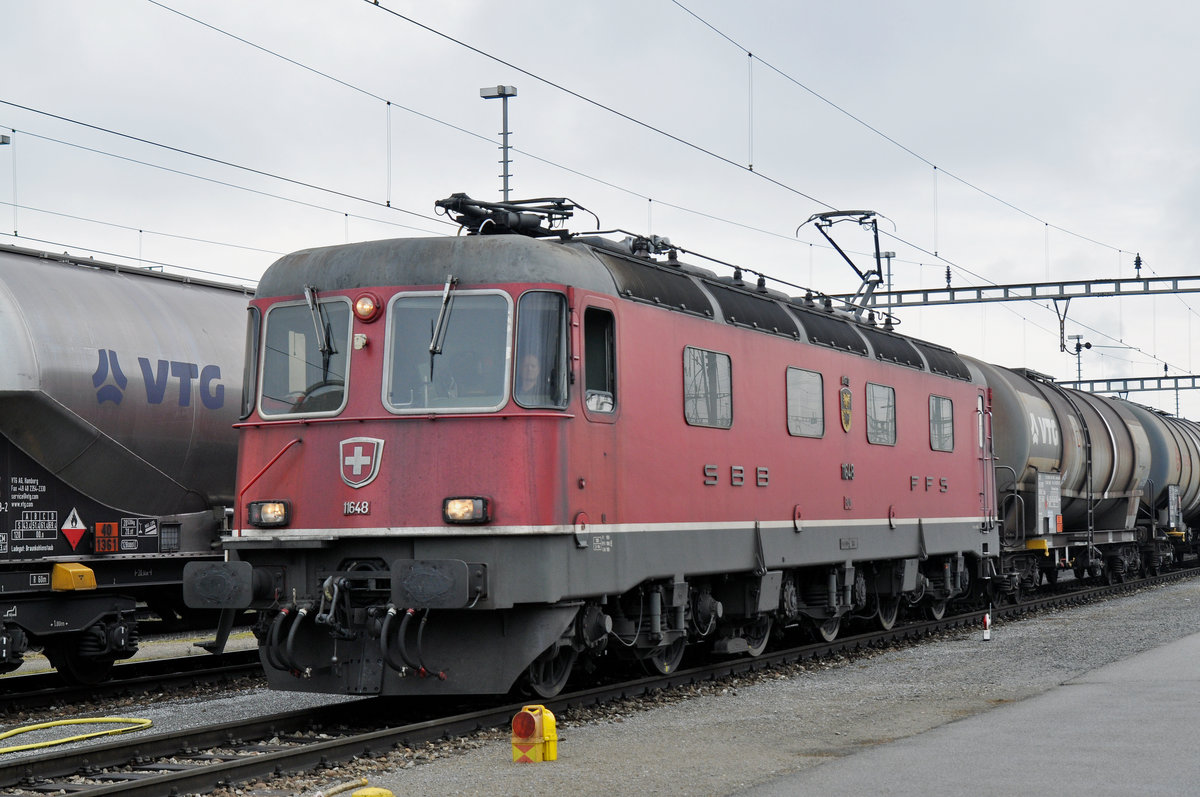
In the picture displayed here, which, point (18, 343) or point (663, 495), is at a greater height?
point (18, 343)

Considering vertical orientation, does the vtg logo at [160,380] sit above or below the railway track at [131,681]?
above

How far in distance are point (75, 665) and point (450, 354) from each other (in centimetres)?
623

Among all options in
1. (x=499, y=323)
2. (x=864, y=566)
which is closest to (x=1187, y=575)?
(x=864, y=566)

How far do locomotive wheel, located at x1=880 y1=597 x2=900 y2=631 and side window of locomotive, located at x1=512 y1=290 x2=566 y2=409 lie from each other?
905 cm

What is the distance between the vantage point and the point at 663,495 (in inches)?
471

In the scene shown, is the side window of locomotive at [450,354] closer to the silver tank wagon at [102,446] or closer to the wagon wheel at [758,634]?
the silver tank wagon at [102,446]

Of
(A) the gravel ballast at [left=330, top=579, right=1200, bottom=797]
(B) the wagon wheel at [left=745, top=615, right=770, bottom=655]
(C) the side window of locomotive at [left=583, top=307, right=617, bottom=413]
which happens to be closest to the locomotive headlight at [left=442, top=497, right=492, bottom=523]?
(C) the side window of locomotive at [left=583, top=307, right=617, bottom=413]

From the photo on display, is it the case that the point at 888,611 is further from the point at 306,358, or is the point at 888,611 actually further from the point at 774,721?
the point at 306,358

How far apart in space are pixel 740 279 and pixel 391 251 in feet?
16.3

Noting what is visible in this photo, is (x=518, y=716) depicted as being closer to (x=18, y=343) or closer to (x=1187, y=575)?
(x=18, y=343)

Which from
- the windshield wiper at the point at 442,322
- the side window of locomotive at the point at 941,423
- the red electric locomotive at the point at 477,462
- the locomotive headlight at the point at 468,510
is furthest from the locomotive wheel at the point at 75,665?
the side window of locomotive at the point at 941,423

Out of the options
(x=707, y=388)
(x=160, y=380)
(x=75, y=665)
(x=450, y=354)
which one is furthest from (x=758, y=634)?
(x=75, y=665)

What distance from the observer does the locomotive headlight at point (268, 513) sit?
10.7 m

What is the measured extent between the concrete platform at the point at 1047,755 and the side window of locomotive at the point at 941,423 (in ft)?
23.1
